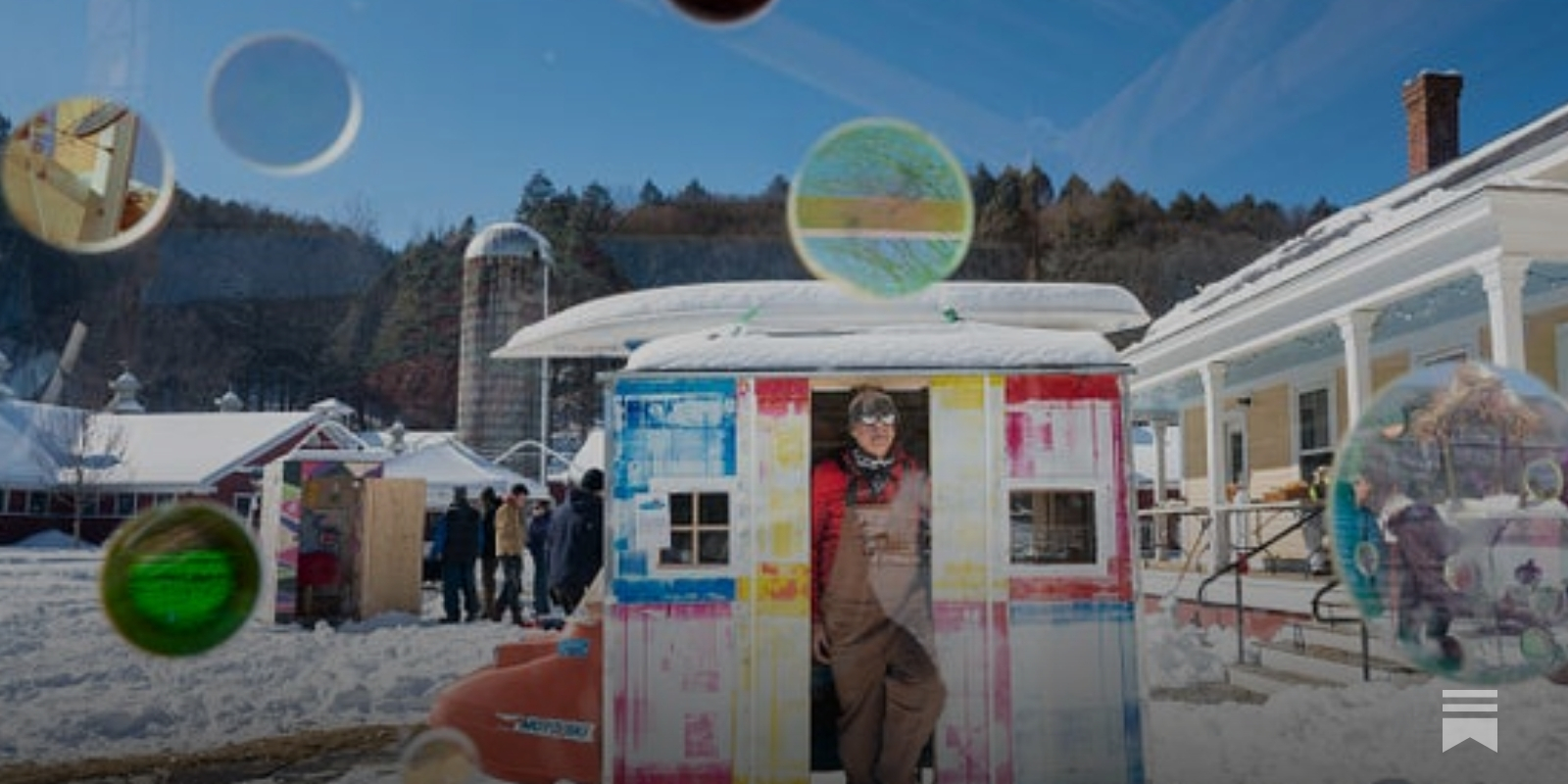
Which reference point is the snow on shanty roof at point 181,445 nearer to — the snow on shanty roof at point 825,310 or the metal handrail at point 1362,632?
the snow on shanty roof at point 825,310

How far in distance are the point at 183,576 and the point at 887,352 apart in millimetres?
6591

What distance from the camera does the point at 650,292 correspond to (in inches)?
275

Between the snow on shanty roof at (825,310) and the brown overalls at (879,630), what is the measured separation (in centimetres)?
111

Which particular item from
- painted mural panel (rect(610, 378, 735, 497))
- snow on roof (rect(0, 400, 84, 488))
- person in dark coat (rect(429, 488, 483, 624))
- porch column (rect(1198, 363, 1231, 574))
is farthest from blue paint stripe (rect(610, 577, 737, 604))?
snow on roof (rect(0, 400, 84, 488))

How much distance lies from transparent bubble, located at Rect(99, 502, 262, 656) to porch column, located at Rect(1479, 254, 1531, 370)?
9.68 meters

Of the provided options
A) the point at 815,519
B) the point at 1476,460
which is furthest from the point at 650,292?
the point at 1476,460

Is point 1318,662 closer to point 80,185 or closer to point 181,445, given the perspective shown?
point 80,185

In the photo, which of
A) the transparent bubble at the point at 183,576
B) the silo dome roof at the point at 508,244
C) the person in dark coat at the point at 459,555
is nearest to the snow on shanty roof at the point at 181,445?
the silo dome roof at the point at 508,244

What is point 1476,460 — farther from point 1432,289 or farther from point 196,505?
point 196,505

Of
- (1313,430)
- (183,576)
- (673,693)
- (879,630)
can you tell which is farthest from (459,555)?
(1313,430)

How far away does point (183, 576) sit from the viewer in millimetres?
9227

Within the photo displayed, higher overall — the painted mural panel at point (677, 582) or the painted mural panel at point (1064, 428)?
the painted mural panel at point (1064, 428)

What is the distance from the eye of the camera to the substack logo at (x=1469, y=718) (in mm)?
6648

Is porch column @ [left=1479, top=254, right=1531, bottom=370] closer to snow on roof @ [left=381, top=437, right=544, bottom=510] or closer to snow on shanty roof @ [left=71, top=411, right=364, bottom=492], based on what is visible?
snow on roof @ [left=381, top=437, right=544, bottom=510]
